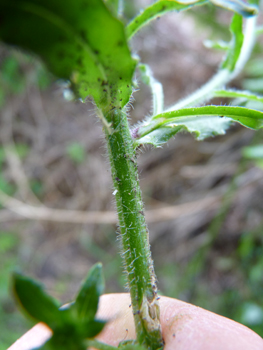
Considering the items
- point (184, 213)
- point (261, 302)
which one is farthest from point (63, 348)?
point (184, 213)

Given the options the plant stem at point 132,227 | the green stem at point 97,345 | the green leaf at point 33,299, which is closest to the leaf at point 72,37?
the plant stem at point 132,227

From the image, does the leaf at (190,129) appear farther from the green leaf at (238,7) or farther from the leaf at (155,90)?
the green leaf at (238,7)

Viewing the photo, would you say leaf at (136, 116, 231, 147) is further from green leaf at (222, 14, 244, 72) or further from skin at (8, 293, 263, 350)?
skin at (8, 293, 263, 350)

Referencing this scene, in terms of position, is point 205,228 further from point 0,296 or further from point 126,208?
point 126,208

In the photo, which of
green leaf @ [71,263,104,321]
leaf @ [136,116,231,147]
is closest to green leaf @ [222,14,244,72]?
leaf @ [136,116,231,147]

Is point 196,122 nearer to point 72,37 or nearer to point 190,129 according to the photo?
point 190,129
